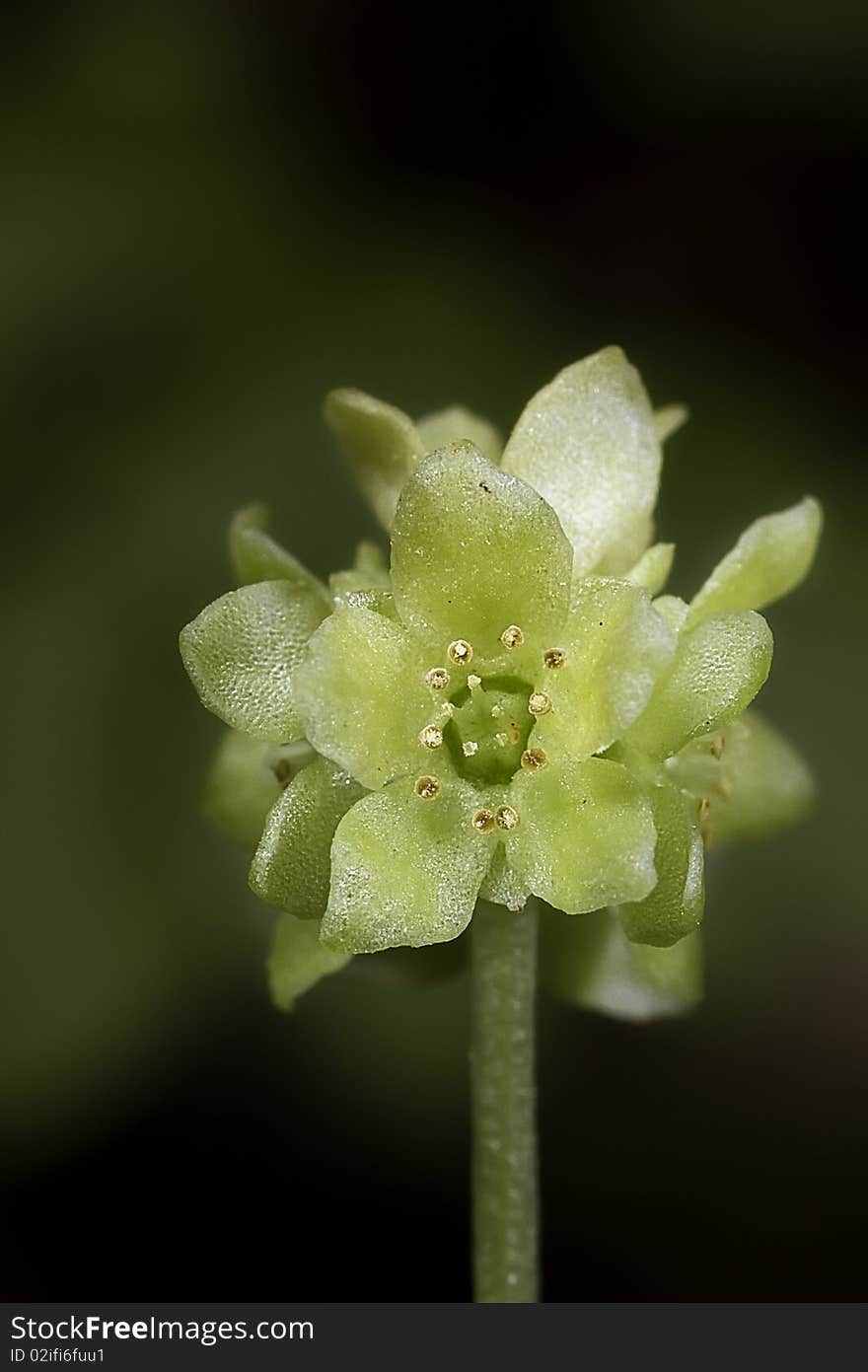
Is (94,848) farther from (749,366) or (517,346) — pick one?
(749,366)

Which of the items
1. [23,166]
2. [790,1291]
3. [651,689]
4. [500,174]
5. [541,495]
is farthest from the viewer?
A: [500,174]

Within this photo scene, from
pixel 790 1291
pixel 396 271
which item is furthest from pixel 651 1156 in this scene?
pixel 396 271

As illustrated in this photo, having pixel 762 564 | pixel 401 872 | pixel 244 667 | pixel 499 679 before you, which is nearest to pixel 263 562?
pixel 244 667

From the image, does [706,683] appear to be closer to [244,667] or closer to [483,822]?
[483,822]

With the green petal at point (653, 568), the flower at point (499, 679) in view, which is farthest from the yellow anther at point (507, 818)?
the green petal at point (653, 568)

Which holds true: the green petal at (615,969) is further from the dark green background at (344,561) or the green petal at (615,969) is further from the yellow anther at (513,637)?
the dark green background at (344,561)

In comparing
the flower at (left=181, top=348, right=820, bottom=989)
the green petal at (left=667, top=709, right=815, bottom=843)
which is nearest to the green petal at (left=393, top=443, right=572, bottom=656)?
the flower at (left=181, top=348, right=820, bottom=989)
